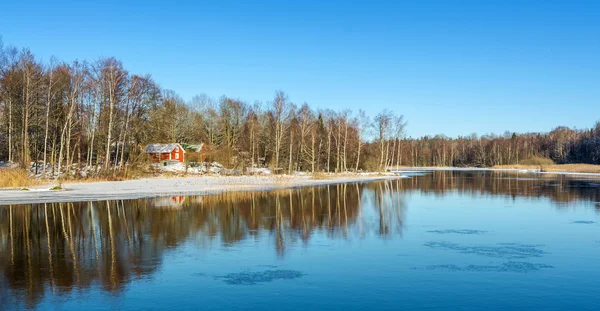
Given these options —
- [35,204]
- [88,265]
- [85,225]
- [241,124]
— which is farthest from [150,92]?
[88,265]

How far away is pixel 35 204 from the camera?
23922 millimetres

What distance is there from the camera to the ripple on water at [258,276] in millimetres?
10009

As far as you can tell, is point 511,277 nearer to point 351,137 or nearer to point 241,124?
point 351,137

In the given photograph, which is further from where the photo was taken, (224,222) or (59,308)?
(224,222)

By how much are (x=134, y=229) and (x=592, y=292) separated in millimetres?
13058

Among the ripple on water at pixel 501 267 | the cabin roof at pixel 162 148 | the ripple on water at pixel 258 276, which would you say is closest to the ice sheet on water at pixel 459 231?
the ripple on water at pixel 501 267

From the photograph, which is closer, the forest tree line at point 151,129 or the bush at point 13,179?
the bush at point 13,179

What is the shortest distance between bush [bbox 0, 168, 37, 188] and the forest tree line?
7062 mm

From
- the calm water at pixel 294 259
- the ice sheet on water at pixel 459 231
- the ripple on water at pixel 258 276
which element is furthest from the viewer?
the ice sheet on water at pixel 459 231

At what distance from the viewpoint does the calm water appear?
28.9ft

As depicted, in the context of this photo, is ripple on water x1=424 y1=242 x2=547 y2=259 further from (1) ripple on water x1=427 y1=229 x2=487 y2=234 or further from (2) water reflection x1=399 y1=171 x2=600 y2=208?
(2) water reflection x1=399 y1=171 x2=600 y2=208

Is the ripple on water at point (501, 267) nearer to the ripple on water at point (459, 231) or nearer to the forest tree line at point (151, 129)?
the ripple on water at point (459, 231)

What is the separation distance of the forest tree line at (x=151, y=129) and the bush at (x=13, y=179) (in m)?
7.06

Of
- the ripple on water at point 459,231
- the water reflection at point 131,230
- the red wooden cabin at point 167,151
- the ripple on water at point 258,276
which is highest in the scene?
the red wooden cabin at point 167,151
